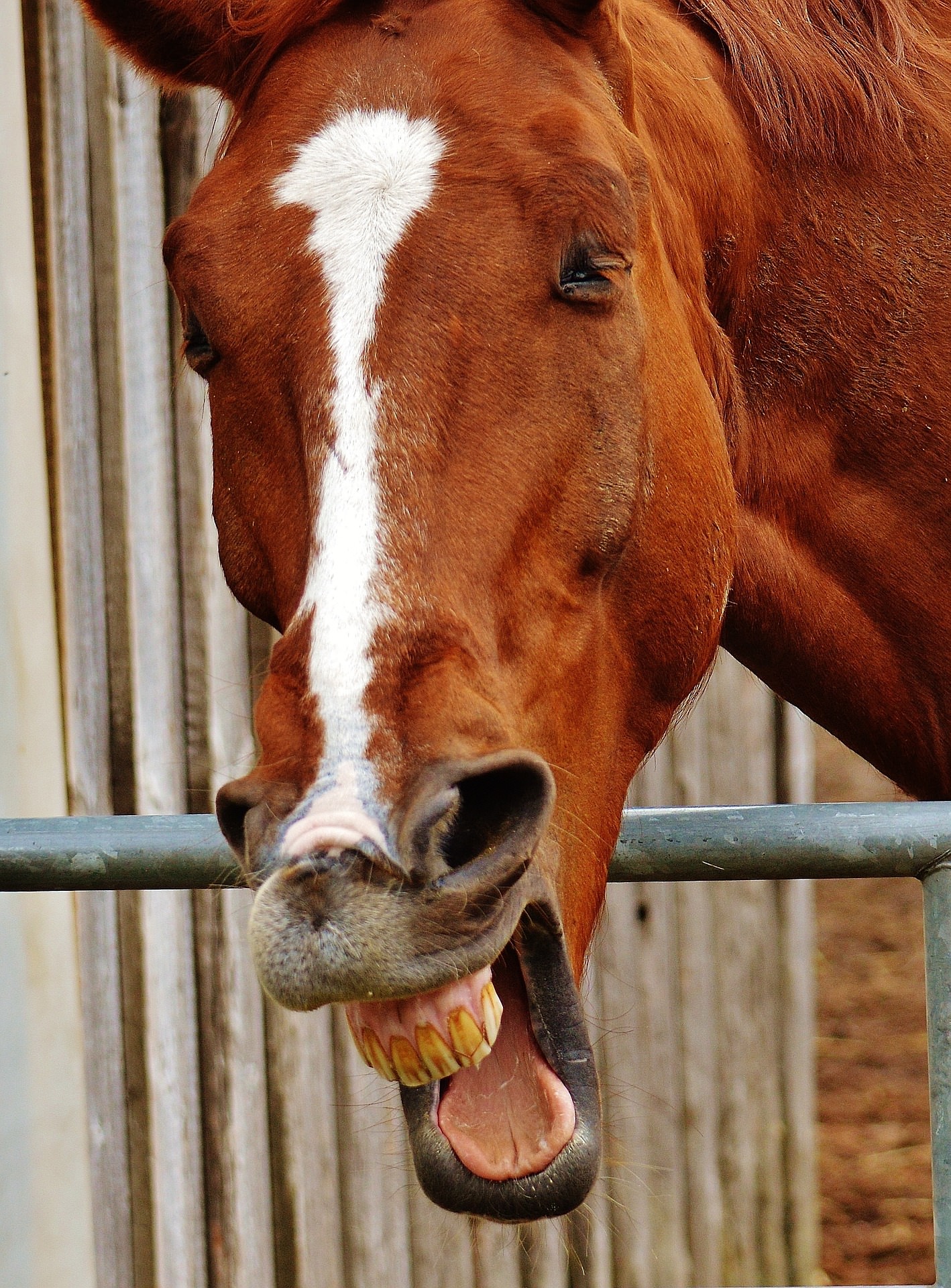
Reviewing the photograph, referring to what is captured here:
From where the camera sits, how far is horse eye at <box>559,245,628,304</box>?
1.69 meters

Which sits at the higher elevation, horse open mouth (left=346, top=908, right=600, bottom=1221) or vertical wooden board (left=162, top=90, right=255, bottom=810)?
vertical wooden board (left=162, top=90, right=255, bottom=810)

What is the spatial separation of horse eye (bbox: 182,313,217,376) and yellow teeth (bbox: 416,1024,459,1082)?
0.91 m

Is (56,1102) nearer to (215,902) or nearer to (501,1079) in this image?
(215,902)

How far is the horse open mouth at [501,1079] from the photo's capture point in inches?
55.3

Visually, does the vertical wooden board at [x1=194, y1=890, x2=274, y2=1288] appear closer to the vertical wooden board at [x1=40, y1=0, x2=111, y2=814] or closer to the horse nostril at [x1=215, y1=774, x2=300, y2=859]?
the vertical wooden board at [x1=40, y1=0, x2=111, y2=814]

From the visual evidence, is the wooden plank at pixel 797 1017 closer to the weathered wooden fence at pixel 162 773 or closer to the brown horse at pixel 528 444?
the weathered wooden fence at pixel 162 773

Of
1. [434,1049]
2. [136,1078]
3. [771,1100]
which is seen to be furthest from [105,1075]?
[771,1100]

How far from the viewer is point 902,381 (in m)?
2.20

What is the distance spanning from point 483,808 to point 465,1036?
0.23 meters

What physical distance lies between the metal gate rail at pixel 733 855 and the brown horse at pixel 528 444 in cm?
10

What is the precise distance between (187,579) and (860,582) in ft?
5.67

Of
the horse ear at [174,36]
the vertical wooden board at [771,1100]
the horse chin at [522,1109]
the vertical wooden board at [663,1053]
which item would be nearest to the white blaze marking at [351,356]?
the horse chin at [522,1109]

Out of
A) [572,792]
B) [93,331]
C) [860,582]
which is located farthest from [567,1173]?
[93,331]

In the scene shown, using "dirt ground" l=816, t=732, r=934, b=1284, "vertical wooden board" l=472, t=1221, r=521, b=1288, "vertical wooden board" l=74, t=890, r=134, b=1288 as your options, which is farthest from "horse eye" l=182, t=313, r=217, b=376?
"dirt ground" l=816, t=732, r=934, b=1284
